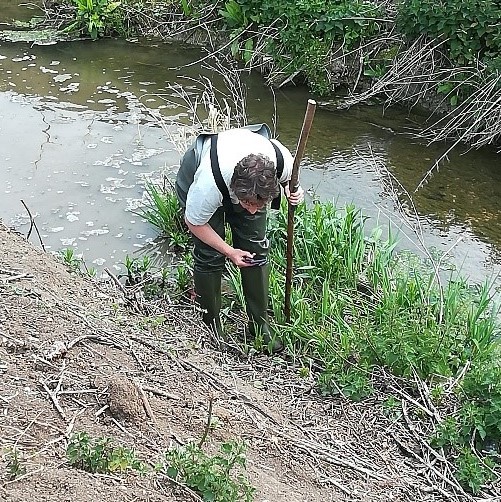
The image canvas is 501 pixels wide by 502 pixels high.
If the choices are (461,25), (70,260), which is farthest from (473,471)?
(461,25)

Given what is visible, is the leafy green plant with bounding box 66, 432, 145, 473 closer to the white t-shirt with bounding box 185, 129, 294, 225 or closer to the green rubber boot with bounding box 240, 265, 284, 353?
the white t-shirt with bounding box 185, 129, 294, 225

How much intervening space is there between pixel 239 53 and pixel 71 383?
8174 millimetres

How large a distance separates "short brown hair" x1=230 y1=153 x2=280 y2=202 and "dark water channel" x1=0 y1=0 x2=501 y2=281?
2.44m

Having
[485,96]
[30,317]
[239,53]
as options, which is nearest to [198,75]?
[239,53]

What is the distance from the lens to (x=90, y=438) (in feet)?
8.88

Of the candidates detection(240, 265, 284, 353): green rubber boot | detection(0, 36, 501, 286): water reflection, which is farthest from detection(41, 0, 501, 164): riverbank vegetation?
detection(240, 265, 284, 353): green rubber boot

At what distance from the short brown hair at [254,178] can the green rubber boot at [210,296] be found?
919mm

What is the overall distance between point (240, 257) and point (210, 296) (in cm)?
61

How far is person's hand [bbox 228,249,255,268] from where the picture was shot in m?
4.04

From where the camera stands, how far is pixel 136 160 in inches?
297

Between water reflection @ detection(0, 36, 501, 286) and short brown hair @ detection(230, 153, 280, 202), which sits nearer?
short brown hair @ detection(230, 153, 280, 202)

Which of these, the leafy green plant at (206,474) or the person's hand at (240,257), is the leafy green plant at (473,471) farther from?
the person's hand at (240,257)

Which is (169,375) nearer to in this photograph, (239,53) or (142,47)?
(239,53)

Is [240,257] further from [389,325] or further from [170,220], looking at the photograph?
[170,220]
